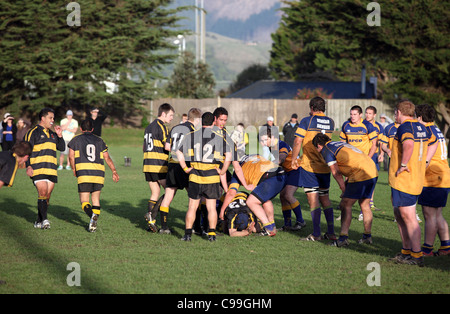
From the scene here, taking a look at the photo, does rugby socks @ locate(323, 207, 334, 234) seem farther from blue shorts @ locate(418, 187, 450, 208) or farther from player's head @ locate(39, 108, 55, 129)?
player's head @ locate(39, 108, 55, 129)

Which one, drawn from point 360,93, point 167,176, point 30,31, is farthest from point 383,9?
point 167,176

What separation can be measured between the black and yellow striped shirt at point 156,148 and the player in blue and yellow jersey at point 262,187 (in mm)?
1401

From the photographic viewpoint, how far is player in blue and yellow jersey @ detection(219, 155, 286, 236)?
32.5 ft

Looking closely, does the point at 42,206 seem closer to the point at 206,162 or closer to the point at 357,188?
the point at 206,162

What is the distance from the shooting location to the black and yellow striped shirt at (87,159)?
1026 cm

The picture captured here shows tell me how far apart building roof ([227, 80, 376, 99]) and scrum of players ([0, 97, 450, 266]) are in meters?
39.5

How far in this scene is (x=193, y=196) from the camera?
9438 mm

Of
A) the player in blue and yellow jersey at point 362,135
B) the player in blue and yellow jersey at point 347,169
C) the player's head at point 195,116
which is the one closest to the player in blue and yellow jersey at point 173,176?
the player's head at point 195,116

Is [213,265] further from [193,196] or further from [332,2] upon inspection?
[332,2]

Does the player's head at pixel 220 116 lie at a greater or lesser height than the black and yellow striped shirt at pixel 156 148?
greater

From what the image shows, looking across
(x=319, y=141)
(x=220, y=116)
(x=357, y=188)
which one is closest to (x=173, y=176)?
(x=220, y=116)

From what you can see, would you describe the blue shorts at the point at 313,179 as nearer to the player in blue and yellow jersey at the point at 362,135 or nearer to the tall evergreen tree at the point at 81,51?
the player in blue and yellow jersey at the point at 362,135

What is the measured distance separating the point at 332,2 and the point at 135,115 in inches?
695
